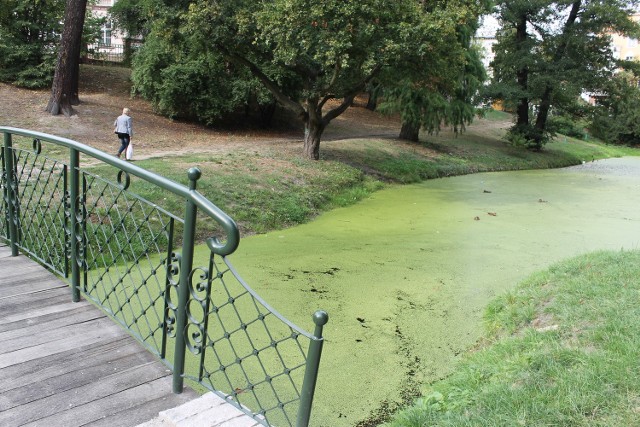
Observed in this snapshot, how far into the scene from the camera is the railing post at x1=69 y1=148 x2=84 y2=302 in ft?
9.53

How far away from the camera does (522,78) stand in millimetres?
20828

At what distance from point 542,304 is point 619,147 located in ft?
102

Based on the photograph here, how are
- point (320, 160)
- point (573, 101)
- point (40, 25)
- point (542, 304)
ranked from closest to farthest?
point (542, 304) → point (320, 160) → point (40, 25) → point (573, 101)

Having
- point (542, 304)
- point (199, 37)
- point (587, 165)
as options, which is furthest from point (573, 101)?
point (542, 304)

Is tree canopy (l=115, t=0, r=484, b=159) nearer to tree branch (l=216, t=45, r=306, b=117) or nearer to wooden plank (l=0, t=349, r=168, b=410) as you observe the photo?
tree branch (l=216, t=45, r=306, b=117)

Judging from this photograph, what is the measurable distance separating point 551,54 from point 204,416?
69.8ft

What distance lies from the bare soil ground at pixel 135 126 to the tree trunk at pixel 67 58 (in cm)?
35

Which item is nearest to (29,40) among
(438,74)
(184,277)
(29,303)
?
(438,74)

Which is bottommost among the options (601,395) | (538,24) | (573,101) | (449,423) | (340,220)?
(340,220)

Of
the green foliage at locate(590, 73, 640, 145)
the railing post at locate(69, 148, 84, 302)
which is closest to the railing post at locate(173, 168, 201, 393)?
the railing post at locate(69, 148, 84, 302)

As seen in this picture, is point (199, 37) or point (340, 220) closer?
point (340, 220)

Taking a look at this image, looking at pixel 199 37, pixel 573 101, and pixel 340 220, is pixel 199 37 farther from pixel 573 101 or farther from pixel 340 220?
pixel 573 101

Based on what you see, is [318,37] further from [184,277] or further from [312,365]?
[312,365]

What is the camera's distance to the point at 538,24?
2030 cm
